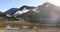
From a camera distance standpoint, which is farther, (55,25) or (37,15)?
(37,15)

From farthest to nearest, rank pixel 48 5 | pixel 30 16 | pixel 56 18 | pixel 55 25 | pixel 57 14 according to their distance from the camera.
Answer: pixel 30 16 < pixel 48 5 < pixel 57 14 < pixel 56 18 < pixel 55 25

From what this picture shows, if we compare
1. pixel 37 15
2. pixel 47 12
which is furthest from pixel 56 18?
pixel 37 15

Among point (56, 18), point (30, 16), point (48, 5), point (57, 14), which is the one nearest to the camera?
point (56, 18)

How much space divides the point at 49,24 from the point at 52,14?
2.19 metres

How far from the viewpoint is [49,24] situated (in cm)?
1499

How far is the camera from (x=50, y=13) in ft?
55.6

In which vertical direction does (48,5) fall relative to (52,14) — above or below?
above

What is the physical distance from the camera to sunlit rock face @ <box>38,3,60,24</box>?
1538cm

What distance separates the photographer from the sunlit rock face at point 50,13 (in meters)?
15.4

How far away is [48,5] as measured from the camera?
17625mm

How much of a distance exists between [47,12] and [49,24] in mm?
2627

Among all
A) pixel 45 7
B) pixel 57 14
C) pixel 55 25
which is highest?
pixel 45 7

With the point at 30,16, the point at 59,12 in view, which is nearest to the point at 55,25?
the point at 59,12

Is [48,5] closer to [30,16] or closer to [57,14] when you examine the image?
[57,14]
